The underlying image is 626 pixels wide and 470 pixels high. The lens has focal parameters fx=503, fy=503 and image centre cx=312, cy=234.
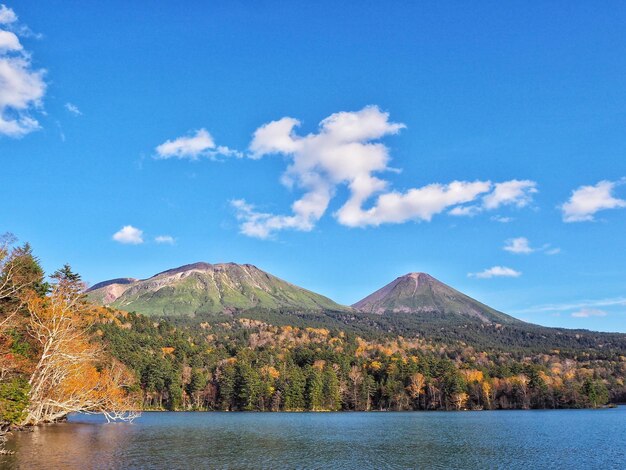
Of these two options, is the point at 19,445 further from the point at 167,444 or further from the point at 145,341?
the point at 145,341

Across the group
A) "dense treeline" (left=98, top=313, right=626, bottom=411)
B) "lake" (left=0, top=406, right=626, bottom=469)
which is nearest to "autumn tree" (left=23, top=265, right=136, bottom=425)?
"lake" (left=0, top=406, right=626, bottom=469)

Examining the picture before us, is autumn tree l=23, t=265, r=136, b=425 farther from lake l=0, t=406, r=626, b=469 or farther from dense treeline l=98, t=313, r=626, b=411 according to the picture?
dense treeline l=98, t=313, r=626, b=411

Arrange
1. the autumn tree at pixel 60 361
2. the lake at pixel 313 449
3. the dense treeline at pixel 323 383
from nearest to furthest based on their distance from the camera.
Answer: the lake at pixel 313 449, the autumn tree at pixel 60 361, the dense treeline at pixel 323 383

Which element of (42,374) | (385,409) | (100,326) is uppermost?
(100,326)

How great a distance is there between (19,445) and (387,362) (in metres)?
131

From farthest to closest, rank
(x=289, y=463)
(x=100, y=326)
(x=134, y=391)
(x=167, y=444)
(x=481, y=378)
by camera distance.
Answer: (x=481, y=378), (x=100, y=326), (x=134, y=391), (x=167, y=444), (x=289, y=463)

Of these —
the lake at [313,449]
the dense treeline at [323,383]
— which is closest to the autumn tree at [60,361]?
the lake at [313,449]

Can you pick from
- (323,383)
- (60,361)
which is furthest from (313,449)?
(323,383)

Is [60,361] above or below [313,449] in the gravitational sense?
above

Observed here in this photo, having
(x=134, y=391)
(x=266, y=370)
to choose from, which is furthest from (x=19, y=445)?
(x=266, y=370)

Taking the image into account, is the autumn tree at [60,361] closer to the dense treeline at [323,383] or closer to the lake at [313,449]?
the lake at [313,449]

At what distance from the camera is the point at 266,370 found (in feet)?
498

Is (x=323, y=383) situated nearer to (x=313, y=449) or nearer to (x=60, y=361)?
(x=313, y=449)

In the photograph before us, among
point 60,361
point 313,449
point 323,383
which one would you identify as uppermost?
point 60,361
